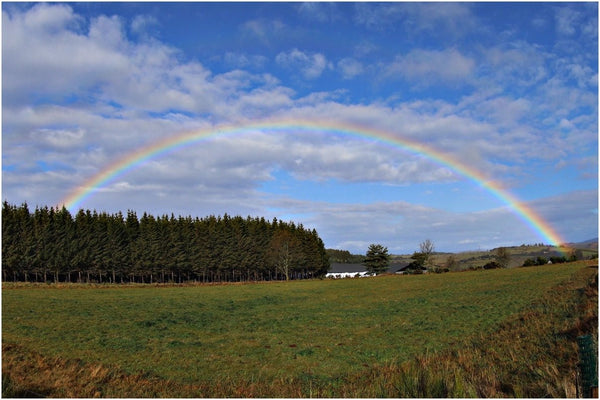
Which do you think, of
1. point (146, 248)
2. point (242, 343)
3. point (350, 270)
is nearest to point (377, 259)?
point (350, 270)

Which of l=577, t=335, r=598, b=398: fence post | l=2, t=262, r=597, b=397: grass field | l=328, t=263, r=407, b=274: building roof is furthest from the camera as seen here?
l=328, t=263, r=407, b=274: building roof

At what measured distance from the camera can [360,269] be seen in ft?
536

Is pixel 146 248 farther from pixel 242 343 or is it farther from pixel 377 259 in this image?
pixel 242 343

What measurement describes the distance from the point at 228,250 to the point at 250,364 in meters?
105

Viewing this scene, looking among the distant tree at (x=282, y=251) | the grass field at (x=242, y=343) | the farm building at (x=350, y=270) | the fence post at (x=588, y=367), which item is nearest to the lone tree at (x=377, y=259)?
the farm building at (x=350, y=270)

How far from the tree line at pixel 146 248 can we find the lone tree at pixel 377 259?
1690cm

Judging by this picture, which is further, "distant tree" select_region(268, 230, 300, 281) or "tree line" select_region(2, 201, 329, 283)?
"distant tree" select_region(268, 230, 300, 281)

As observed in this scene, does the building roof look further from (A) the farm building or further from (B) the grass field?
(B) the grass field

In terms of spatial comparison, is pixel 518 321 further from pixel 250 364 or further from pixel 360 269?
pixel 360 269

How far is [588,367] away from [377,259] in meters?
129

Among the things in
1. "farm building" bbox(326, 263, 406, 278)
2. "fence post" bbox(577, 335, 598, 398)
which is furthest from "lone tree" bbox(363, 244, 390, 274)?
"fence post" bbox(577, 335, 598, 398)

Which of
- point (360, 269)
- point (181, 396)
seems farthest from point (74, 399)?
point (360, 269)

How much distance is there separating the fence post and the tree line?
344ft

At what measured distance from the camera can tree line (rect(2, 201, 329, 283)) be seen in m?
94.2
